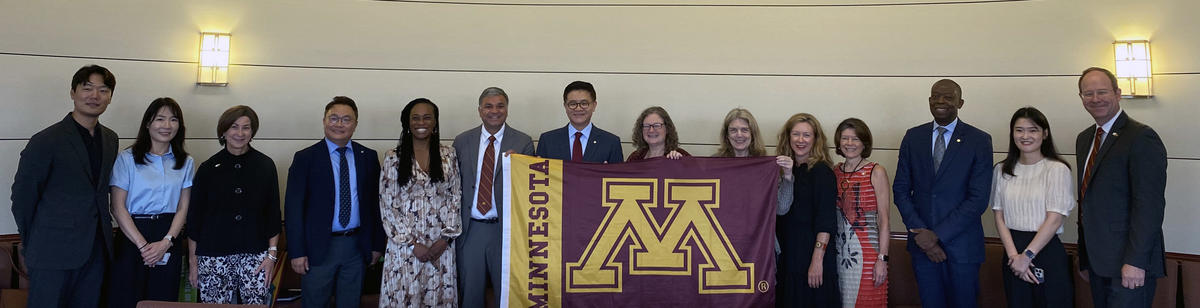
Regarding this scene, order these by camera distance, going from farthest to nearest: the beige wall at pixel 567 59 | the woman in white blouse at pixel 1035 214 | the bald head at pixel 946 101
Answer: the beige wall at pixel 567 59 < the bald head at pixel 946 101 < the woman in white blouse at pixel 1035 214

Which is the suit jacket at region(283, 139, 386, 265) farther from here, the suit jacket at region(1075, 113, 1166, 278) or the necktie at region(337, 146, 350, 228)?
the suit jacket at region(1075, 113, 1166, 278)

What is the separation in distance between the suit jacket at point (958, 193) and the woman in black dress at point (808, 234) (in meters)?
0.54

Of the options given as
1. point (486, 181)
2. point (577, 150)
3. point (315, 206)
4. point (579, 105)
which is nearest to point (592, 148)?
point (577, 150)

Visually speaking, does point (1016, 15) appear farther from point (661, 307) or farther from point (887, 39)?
point (661, 307)

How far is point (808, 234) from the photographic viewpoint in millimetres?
3365

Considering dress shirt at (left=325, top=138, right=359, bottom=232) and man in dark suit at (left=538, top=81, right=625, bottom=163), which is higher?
man in dark suit at (left=538, top=81, right=625, bottom=163)

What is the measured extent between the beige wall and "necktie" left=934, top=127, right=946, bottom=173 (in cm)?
115

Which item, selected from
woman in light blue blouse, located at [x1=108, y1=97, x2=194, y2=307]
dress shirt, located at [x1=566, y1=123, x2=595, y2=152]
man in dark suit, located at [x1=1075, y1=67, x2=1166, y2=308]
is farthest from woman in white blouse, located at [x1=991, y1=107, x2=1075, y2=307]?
woman in light blue blouse, located at [x1=108, y1=97, x2=194, y2=307]

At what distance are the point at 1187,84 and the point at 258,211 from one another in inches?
212

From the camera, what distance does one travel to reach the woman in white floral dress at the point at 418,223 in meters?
3.48

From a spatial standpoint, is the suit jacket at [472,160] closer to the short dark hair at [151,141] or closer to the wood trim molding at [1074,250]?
the short dark hair at [151,141]

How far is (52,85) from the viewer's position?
172 inches

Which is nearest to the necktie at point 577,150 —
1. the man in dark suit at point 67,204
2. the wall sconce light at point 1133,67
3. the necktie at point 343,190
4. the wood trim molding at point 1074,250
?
the necktie at point 343,190

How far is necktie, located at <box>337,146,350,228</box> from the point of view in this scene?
11.6 feet
